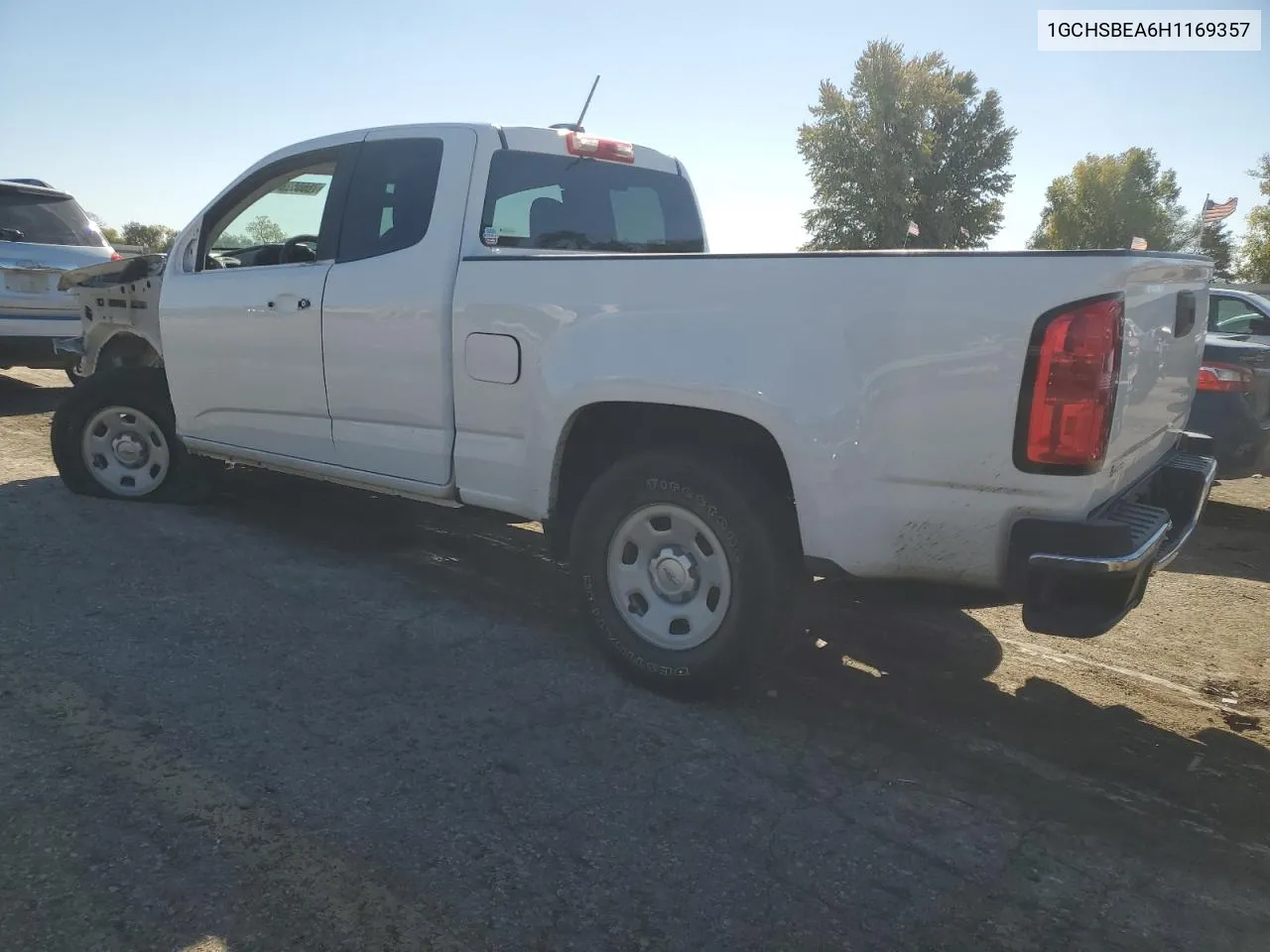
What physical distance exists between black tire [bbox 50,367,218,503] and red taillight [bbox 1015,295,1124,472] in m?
4.65

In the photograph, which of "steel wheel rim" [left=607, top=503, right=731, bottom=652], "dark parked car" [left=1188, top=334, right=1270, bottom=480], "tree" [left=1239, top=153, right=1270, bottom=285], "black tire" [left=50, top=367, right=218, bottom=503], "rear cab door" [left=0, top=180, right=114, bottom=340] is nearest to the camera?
"steel wheel rim" [left=607, top=503, right=731, bottom=652]

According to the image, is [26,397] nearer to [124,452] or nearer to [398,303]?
[124,452]

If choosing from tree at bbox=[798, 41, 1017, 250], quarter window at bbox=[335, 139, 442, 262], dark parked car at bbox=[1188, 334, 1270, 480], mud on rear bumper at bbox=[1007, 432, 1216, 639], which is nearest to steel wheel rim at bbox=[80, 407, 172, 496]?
quarter window at bbox=[335, 139, 442, 262]

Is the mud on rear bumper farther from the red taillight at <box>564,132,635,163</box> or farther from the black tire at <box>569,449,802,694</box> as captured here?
the red taillight at <box>564,132,635,163</box>

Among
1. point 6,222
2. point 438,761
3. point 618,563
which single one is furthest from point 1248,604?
point 6,222

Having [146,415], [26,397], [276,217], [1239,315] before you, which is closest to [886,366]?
[276,217]

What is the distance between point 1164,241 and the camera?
62719 millimetres

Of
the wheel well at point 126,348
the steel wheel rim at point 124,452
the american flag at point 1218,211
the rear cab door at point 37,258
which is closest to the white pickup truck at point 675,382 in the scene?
the steel wheel rim at point 124,452

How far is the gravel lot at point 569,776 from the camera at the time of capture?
7.32 feet

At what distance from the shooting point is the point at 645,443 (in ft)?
11.5

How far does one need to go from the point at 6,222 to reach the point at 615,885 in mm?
9174

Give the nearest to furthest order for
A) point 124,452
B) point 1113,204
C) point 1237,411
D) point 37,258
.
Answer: point 124,452
point 1237,411
point 37,258
point 1113,204

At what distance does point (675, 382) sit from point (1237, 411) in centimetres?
469

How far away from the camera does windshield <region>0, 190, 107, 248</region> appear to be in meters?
8.80
